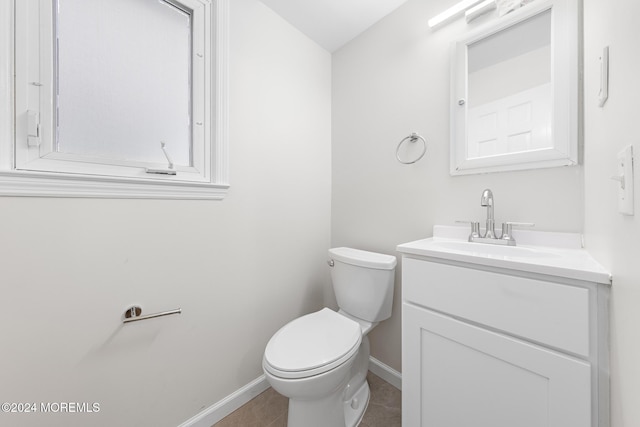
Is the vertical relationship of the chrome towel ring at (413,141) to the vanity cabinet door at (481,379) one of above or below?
above

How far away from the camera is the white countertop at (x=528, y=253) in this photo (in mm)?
622

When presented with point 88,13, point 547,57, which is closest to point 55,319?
point 88,13

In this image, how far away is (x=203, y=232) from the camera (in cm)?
117

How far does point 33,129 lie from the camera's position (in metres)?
0.79

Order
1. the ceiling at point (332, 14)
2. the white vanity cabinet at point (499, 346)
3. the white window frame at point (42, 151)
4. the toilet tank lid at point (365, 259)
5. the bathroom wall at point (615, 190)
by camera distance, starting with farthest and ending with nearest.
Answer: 1. the ceiling at point (332, 14)
2. the toilet tank lid at point (365, 259)
3. the white window frame at point (42, 151)
4. the white vanity cabinet at point (499, 346)
5. the bathroom wall at point (615, 190)

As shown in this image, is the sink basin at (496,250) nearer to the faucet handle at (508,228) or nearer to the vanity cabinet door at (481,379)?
the faucet handle at (508,228)

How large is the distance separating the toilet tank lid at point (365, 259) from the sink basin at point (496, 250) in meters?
0.26

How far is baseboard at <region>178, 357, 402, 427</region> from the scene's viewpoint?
115 centimetres

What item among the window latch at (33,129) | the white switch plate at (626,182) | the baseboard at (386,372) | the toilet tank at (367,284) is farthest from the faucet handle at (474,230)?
the window latch at (33,129)

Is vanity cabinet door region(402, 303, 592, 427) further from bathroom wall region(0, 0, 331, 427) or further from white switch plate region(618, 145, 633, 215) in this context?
bathroom wall region(0, 0, 331, 427)

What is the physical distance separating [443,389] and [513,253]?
56 centimetres

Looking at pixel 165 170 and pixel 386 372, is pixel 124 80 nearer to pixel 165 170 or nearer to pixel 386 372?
pixel 165 170

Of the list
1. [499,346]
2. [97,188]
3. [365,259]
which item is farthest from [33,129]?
[499,346]

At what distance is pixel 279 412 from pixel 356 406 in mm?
405
